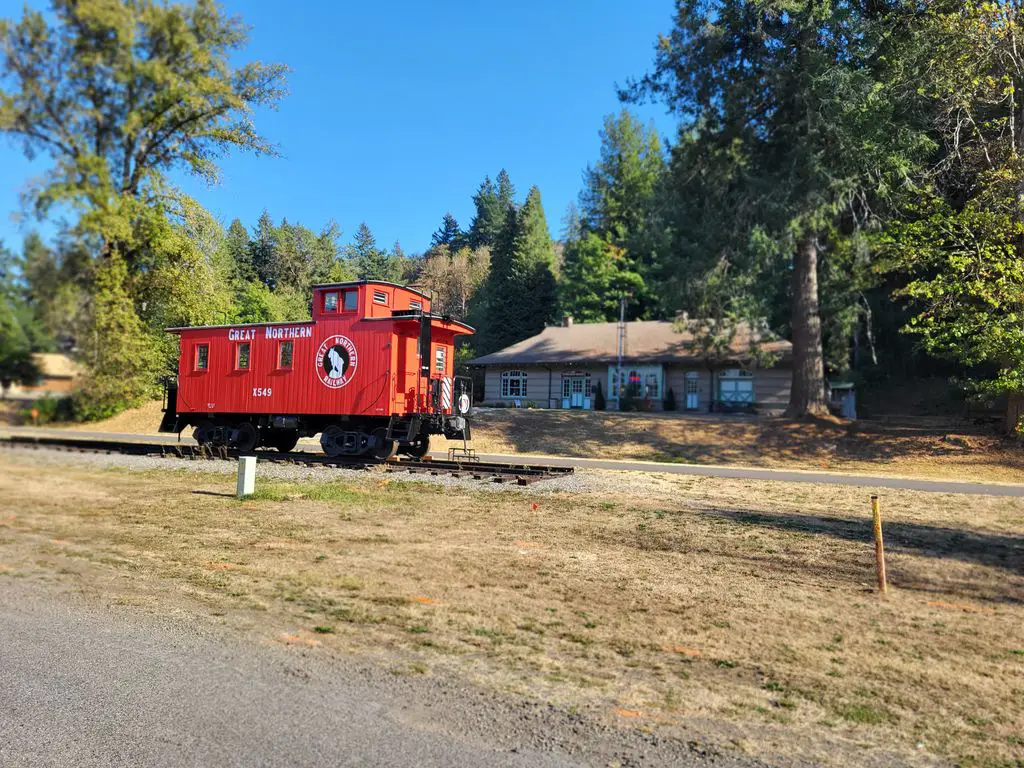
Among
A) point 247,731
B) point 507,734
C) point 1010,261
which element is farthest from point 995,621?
point 1010,261

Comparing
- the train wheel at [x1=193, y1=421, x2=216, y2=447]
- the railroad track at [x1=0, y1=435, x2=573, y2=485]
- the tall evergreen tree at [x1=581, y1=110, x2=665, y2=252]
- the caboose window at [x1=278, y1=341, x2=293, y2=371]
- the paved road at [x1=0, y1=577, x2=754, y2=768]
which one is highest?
the tall evergreen tree at [x1=581, y1=110, x2=665, y2=252]

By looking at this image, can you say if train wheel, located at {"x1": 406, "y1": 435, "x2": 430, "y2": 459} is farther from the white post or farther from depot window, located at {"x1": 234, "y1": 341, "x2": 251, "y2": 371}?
the white post

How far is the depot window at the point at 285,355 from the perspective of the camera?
18.1 meters

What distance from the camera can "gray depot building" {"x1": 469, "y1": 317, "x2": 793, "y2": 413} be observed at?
116 ft

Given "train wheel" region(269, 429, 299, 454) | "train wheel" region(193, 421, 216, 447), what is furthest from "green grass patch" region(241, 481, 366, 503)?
"train wheel" region(193, 421, 216, 447)

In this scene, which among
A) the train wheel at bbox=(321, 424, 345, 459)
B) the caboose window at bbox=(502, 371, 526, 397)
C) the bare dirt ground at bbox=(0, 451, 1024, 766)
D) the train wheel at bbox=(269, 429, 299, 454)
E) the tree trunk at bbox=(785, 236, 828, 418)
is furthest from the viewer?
the caboose window at bbox=(502, 371, 526, 397)

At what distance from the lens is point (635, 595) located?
5980mm

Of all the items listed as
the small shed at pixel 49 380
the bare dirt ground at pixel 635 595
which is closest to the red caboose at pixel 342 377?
the bare dirt ground at pixel 635 595

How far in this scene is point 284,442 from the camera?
20203 mm

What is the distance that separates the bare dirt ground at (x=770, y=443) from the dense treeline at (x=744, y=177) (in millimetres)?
1940

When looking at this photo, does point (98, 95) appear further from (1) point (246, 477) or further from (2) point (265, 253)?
(2) point (265, 253)

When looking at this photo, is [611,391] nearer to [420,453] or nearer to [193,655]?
[420,453]

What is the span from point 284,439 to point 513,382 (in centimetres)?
2283

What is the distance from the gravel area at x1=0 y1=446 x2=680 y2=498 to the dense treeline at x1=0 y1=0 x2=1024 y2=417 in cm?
177
